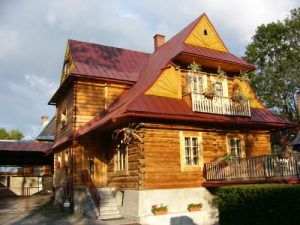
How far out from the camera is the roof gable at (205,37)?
19.1 meters

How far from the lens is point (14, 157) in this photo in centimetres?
2894

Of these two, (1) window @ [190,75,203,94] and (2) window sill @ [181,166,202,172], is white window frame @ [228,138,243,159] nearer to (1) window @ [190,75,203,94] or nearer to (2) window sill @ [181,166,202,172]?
(2) window sill @ [181,166,202,172]

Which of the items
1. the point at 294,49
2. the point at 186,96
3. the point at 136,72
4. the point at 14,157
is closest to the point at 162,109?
the point at 186,96

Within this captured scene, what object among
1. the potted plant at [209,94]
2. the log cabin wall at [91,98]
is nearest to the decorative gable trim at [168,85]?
the potted plant at [209,94]

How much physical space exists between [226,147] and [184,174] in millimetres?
3205

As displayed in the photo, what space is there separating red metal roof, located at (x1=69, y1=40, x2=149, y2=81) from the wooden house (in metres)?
0.07

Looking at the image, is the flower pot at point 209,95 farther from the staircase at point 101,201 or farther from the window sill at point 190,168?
the staircase at point 101,201

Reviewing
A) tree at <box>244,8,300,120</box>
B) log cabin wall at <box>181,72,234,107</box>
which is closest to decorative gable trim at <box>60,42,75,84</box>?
log cabin wall at <box>181,72,234,107</box>

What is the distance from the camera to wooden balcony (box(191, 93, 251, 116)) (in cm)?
1642

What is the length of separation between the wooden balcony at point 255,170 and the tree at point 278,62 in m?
20.5

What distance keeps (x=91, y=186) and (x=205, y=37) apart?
412 inches

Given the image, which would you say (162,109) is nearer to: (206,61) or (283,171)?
(206,61)

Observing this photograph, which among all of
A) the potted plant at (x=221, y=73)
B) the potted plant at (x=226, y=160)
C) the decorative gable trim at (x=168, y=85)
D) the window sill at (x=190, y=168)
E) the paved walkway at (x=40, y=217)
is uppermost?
the potted plant at (x=221, y=73)

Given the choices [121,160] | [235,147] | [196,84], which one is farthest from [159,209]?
[196,84]
